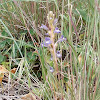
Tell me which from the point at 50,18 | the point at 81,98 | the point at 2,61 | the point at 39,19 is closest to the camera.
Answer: the point at 50,18

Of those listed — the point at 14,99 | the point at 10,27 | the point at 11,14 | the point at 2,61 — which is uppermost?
the point at 11,14

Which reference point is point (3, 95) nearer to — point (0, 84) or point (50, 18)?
point (0, 84)

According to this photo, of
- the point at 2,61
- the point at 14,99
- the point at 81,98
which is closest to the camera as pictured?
the point at 81,98

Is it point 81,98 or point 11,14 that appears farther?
point 11,14

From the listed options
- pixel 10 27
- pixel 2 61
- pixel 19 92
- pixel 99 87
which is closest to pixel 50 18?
pixel 99 87

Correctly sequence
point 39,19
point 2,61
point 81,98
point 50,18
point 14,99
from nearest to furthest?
point 50,18
point 81,98
point 14,99
point 2,61
point 39,19

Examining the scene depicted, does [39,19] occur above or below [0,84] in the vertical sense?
above

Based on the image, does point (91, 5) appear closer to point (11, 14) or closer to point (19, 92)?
point (19, 92)

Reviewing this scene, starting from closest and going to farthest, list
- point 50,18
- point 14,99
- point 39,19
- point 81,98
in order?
point 50,18, point 81,98, point 14,99, point 39,19

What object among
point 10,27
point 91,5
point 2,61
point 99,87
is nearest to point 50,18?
point 91,5
